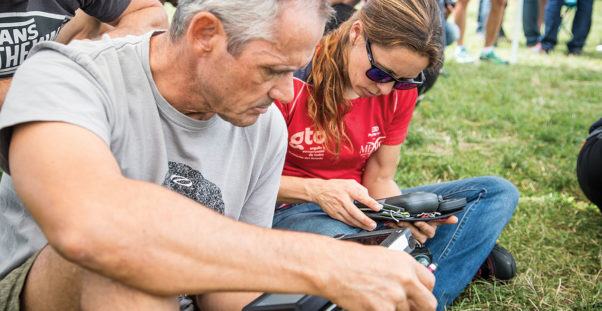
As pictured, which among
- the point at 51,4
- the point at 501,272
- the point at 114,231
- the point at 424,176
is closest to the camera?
the point at 114,231

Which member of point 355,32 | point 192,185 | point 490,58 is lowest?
point 490,58

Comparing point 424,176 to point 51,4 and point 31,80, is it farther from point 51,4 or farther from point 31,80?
point 31,80

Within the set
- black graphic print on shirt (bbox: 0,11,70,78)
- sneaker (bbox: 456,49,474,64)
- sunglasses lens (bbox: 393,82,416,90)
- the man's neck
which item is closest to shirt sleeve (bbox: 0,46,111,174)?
the man's neck

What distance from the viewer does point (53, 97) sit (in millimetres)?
1188

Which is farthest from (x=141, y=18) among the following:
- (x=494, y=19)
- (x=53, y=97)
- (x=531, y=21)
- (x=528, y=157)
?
(x=531, y=21)

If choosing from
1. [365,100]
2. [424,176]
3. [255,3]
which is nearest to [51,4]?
[255,3]

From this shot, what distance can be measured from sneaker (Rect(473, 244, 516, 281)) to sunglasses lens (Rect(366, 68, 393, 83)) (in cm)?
104

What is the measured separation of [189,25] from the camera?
1.42 meters

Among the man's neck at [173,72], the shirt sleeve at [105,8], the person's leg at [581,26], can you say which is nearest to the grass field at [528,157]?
the person's leg at [581,26]

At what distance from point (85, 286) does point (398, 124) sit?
1.71m

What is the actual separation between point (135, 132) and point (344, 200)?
99cm

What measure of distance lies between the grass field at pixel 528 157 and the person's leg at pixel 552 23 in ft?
5.18

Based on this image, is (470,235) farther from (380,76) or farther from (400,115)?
(380,76)

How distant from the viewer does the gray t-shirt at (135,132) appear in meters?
1.22
